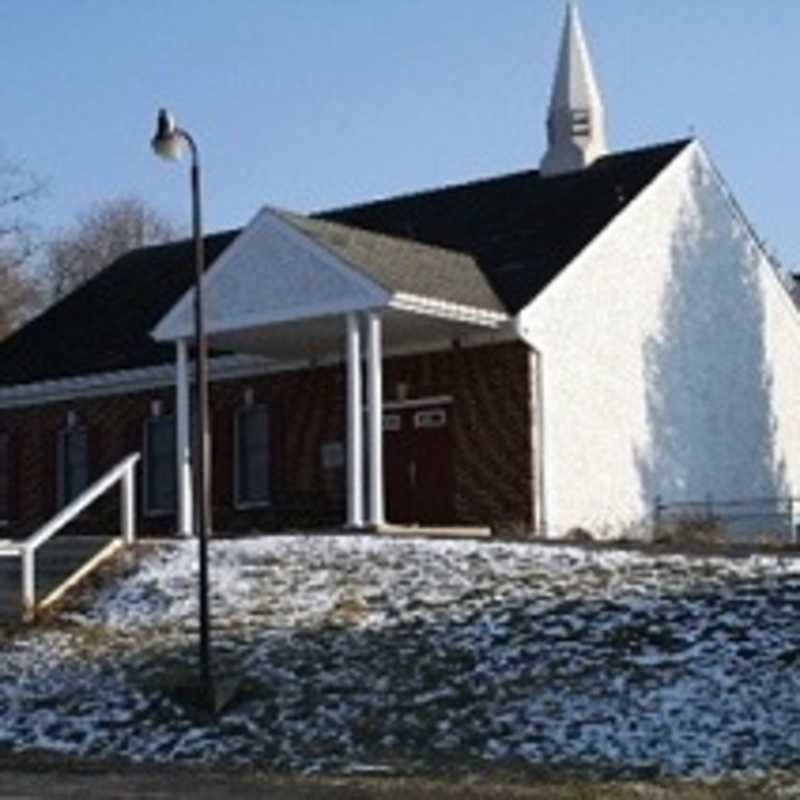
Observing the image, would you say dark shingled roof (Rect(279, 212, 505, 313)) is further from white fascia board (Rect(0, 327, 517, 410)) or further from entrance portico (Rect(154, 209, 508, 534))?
white fascia board (Rect(0, 327, 517, 410))

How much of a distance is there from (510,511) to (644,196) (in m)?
6.97

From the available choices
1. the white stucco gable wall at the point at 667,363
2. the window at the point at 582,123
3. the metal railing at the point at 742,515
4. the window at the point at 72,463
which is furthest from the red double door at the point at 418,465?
the window at the point at 582,123

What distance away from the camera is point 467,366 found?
30797mm

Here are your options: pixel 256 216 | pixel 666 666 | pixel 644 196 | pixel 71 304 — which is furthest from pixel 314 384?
pixel 666 666

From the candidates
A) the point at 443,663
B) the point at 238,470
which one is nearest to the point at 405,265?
the point at 238,470

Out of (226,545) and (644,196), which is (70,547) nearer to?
(226,545)

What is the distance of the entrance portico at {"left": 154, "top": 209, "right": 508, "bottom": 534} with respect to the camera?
2753 cm

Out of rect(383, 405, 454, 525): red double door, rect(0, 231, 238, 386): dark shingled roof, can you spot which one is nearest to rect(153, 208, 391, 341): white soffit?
rect(383, 405, 454, 525): red double door

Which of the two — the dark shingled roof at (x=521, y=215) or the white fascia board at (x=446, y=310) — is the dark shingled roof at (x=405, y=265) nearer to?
the white fascia board at (x=446, y=310)

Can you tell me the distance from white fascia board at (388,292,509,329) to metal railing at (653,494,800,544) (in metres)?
5.09

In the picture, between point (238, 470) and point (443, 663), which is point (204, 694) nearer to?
point (443, 663)

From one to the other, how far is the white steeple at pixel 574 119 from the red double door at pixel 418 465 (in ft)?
24.1

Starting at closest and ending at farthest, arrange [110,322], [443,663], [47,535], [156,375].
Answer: [443,663] < [47,535] < [156,375] < [110,322]

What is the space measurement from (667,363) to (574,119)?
254 inches
